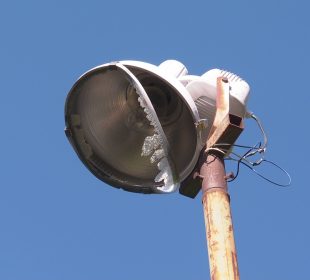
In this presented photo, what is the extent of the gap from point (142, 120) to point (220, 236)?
5.82 feet

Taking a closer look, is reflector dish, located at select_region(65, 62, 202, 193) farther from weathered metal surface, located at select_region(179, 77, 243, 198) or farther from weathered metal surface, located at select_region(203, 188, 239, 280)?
weathered metal surface, located at select_region(203, 188, 239, 280)

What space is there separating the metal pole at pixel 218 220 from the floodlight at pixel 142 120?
28cm

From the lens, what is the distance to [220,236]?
21.0 feet

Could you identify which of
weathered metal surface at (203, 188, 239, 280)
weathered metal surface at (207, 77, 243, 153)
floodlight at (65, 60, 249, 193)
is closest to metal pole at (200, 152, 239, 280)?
weathered metal surface at (203, 188, 239, 280)

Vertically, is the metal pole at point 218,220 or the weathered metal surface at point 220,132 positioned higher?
the weathered metal surface at point 220,132

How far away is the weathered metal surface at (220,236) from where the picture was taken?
20.2 ft

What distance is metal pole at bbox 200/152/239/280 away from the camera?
6.17 meters

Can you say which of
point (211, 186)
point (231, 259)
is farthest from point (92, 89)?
point (231, 259)

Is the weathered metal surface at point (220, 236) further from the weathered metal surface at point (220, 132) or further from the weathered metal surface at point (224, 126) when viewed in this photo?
the weathered metal surface at point (224, 126)

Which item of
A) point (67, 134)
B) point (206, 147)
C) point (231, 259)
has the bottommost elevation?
point (231, 259)

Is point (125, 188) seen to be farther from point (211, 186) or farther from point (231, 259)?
point (231, 259)

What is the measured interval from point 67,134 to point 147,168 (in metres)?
0.75

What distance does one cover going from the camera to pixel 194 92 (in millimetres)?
7605

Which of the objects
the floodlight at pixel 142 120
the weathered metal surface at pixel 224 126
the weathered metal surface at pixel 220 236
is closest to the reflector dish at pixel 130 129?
the floodlight at pixel 142 120
